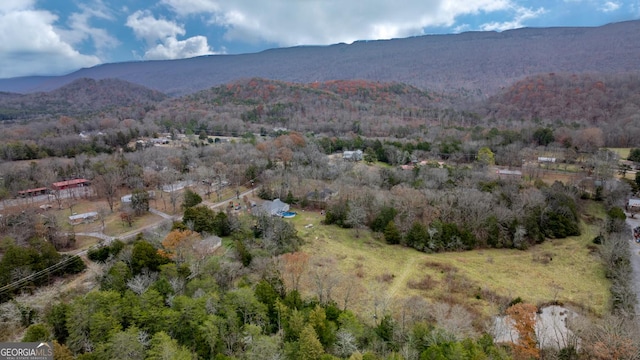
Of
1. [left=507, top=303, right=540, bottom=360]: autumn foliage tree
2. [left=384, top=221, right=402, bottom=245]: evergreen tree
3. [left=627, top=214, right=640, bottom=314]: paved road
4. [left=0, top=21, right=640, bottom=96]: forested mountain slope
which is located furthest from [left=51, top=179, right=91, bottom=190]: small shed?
[left=0, top=21, right=640, bottom=96]: forested mountain slope

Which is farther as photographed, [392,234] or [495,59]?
[495,59]

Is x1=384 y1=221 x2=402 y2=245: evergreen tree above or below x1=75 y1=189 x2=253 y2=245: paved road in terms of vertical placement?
below

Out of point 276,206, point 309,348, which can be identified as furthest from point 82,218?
point 309,348

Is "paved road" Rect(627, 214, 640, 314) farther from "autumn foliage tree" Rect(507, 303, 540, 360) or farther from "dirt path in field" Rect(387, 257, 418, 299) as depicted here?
"dirt path in field" Rect(387, 257, 418, 299)

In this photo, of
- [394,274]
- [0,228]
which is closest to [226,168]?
[0,228]

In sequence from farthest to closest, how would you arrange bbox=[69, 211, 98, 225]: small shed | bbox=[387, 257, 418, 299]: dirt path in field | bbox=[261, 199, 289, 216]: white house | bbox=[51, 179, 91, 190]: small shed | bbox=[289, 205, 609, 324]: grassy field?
bbox=[51, 179, 91, 190]: small shed, bbox=[261, 199, 289, 216]: white house, bbox=[69, 211, 98, 225]: small shed, bbox=[387, 257, 418, 299]: dirt path in field, bbox=[289, 205, 609, 324]: grassy field

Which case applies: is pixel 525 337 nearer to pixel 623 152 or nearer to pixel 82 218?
pixel 82 218

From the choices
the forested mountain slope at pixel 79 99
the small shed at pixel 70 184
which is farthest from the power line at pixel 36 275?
the forested mountain slope at pixel 79 99

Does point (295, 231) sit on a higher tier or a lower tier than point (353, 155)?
lower
